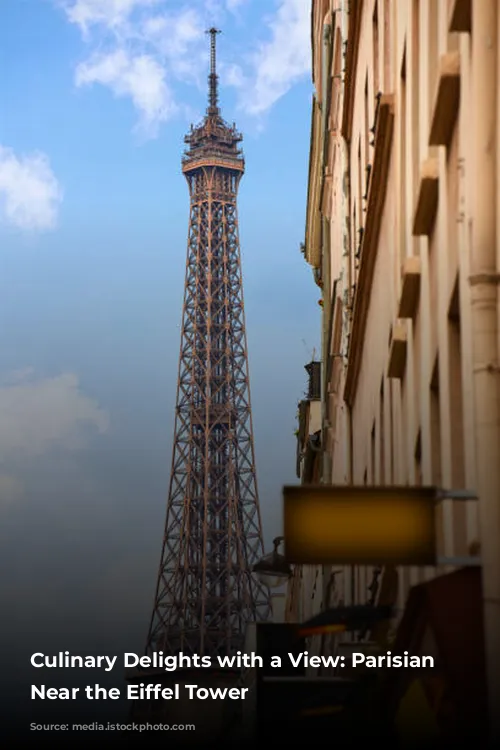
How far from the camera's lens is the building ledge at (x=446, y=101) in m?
10.1

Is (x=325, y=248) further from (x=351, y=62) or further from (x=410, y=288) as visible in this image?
(x=410, y=288)

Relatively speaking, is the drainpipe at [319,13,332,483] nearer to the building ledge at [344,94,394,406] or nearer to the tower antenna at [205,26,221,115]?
the building ledge at [344,94,394,406]

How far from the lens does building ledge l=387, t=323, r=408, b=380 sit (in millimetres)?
14078

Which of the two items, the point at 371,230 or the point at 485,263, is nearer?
the point at 485,263

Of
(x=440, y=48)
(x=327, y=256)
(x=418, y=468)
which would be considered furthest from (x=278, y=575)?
(x=327, y=256)

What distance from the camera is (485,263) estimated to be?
29.1 feet

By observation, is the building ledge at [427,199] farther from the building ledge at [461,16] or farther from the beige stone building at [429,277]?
the building ledge at [461,16]

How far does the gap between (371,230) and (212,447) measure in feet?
356

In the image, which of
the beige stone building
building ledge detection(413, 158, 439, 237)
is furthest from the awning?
building ledge detection(413, 158, 439, 237)

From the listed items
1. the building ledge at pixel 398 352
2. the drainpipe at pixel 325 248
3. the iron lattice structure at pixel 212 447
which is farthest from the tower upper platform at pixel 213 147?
the building ledge at pixel 398 352

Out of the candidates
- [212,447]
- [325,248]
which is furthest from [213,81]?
[325,248]

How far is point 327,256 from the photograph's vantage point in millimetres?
33219

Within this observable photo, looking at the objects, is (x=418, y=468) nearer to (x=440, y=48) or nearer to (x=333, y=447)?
(x=440, y=48)

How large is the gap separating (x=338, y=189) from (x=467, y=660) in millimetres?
20600
